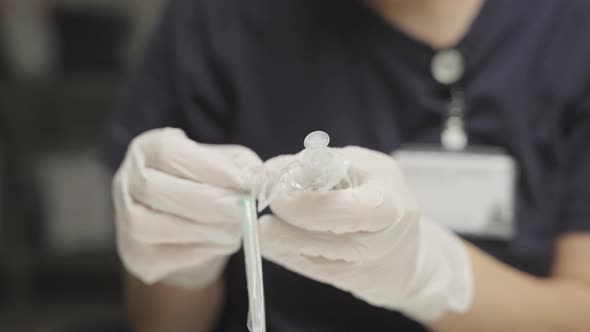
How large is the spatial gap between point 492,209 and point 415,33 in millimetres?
197

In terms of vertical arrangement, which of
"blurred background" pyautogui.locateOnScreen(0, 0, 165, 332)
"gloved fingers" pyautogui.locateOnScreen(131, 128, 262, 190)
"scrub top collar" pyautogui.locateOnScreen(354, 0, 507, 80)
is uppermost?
"scrub top collar" pyautogui.locateOnScreen(354, 0, 507, 80)

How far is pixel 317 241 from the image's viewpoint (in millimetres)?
467

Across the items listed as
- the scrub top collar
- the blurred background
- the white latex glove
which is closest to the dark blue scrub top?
the scrub top collar

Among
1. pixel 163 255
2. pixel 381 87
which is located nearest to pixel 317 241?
pixel 163 255

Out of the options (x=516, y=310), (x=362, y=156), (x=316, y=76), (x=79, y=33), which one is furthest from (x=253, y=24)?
(x=79, y=33)

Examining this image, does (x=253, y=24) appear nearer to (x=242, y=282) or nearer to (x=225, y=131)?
(x=225, y=131)

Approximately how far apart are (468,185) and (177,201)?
305mm

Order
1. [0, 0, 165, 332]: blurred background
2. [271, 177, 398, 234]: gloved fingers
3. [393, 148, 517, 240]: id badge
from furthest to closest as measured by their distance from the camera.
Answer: [0, 0, 165, 332]: blurred background < [393, 148, 517, 240]: id badge < [271, 177, 398, 234]: gloved fingers

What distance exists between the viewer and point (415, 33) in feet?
2.17

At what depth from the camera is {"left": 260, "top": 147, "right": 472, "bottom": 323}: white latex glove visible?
438mm

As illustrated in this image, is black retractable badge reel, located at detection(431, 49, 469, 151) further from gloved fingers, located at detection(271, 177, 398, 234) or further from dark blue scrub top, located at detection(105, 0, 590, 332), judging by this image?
gloved fingers, located at detection(271, 177, 398, 234)

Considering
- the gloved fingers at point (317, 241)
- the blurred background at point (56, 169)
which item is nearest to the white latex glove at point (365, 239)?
the gloved fingers at point (317, 241)

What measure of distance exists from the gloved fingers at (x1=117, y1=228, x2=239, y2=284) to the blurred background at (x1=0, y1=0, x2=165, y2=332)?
0.83m

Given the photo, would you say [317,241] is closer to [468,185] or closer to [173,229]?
[173,229]
